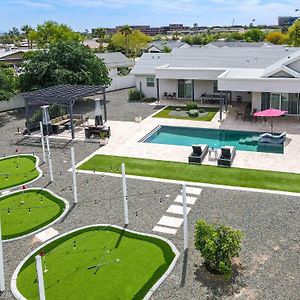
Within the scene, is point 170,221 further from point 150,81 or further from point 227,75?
point 150,81

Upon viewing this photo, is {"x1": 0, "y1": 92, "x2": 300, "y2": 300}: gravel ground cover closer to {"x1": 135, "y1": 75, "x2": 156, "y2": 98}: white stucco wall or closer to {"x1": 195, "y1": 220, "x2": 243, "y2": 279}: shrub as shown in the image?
{"x1": 195, "y1": 220, "x2": 243, "y2": 279}: shrub

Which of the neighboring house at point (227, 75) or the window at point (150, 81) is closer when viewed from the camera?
the neighboring house at point (227, 75)

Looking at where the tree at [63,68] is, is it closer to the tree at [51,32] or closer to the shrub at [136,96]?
the shrub at [136,96]

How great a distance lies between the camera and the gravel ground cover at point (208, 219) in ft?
39.0

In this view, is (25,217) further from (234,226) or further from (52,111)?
(52,111)

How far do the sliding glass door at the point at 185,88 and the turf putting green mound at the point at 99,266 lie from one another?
2771 centimetres

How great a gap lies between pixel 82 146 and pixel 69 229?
38.3 ft

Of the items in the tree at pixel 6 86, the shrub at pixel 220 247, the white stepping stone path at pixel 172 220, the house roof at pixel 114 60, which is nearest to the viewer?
the shrub at pixel 220 247

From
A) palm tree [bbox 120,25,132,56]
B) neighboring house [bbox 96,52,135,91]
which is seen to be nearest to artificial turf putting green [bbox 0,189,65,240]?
neighboring house [bbox 96,52,135,91]

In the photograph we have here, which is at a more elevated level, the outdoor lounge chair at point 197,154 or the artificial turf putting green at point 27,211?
the outdoor lounge chair at point 197,154

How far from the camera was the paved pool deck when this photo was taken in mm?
22625

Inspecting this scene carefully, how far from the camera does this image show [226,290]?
11758mm

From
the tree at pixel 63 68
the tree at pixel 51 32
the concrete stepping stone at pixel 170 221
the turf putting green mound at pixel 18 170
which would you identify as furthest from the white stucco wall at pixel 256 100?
the tree at pixel 51 32

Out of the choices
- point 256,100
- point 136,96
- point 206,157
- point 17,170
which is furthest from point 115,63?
point 17,170
